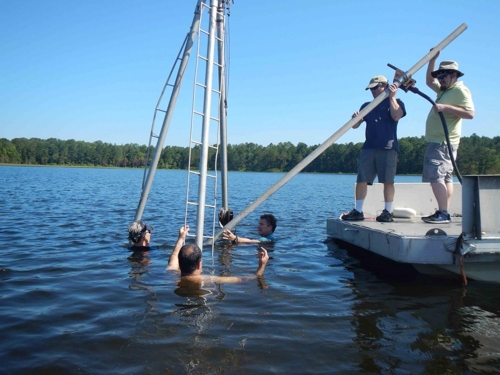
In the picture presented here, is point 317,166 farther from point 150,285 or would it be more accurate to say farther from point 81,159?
point 150,285

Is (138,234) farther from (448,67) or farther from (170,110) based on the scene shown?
(448,67)

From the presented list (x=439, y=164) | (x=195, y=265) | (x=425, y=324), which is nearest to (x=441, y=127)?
(x=439, y=164)

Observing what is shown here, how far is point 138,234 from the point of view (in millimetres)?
8719

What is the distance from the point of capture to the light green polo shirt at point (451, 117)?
7.22 meters

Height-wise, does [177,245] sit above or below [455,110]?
below

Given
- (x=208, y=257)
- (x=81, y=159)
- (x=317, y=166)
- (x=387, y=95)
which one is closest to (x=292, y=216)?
(x=208, y=257)

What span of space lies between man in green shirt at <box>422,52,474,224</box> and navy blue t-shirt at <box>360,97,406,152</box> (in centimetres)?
65

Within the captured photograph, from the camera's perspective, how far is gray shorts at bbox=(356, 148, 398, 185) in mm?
8133

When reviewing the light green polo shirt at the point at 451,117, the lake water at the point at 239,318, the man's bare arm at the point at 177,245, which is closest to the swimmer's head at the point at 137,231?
the lake water at the point at 239,318

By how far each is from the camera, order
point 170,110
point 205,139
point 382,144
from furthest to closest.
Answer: point 170,110 < point 382,144 < point 205,139

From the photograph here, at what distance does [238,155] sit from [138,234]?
142 meters

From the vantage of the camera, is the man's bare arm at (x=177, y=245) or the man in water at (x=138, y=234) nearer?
the man's bare arm at (x=177, y=245)

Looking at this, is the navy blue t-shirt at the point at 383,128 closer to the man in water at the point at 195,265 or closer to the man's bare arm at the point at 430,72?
the man's bare arm at the point at 430,72

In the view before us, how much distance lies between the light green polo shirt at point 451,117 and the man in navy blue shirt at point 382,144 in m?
0.64
